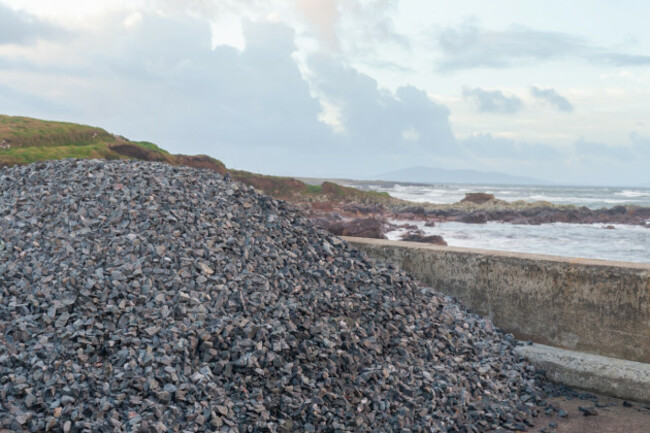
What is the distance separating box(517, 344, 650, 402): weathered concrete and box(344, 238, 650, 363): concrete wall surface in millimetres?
115

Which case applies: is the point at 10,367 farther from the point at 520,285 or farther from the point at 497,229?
the point at 497,229

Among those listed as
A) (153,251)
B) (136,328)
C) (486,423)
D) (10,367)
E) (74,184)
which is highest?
(74,184)

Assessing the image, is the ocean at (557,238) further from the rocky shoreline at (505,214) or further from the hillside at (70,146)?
the hillside at (70,146)

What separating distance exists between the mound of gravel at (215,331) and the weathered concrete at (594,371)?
167 mm

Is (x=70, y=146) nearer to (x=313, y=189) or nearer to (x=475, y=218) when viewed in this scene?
(x=313, y=189)

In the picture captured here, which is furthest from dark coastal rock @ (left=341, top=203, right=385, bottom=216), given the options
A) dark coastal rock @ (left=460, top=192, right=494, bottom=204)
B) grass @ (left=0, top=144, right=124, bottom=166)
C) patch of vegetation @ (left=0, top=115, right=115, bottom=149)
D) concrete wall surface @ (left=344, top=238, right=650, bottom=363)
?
concrete wall surface @ (left=344, top=238, right=650, bottom=363)

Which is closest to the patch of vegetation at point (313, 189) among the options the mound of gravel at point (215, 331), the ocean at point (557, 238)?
the ocean at point (557, 238)

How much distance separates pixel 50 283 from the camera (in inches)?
129

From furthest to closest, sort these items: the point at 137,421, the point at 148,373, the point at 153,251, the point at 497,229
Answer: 1. the point at 497,229
2. the point at 153,251
3. the point at 148,373
4. the point at 137,421

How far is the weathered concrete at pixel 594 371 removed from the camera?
11.5 ft

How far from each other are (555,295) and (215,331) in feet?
8.42

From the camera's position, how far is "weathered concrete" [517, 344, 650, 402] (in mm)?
3520

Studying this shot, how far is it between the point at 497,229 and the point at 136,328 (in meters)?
13.8

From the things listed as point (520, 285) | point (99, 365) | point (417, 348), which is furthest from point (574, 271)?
point (99, 365)
